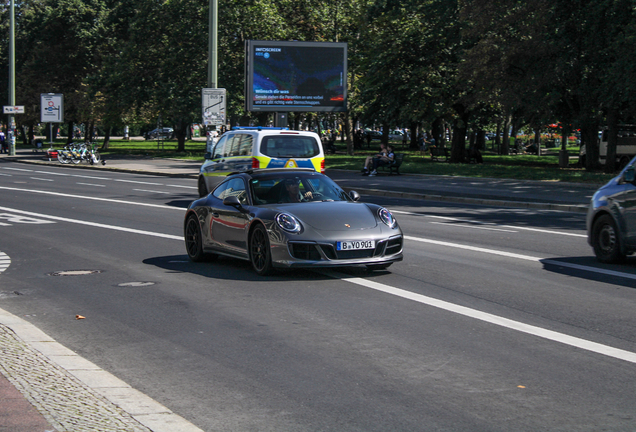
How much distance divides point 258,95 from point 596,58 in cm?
1437

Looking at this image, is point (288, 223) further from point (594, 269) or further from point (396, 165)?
point (396, 165)

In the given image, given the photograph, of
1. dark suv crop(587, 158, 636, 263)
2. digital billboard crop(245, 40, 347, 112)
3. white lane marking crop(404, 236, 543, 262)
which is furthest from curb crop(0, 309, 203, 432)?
digital billboard crop(245, 40, 347, 112)

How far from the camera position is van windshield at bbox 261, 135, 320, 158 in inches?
778

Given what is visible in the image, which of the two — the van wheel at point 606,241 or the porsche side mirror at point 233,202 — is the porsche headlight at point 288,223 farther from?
the van wheel at point 606,241

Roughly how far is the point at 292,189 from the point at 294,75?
2602 centimetres

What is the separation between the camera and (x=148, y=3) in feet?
190

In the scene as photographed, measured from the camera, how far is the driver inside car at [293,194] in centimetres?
1066

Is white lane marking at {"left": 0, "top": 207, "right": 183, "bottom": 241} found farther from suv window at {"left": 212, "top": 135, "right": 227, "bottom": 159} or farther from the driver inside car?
suv window at {"left": 212, "top": 135, "right": 227, "bottom": 159}

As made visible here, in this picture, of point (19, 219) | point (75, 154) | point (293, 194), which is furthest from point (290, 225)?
point (75, 154)

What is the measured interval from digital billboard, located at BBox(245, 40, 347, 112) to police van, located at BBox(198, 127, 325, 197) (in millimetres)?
15120

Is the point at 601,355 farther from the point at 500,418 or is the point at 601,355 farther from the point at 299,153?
the point at 299,153

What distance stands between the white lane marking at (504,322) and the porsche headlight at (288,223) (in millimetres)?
866

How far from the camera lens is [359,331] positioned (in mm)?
7176

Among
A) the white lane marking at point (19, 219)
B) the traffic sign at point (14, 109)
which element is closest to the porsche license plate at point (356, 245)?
the white lane marking at point (19, 219)
